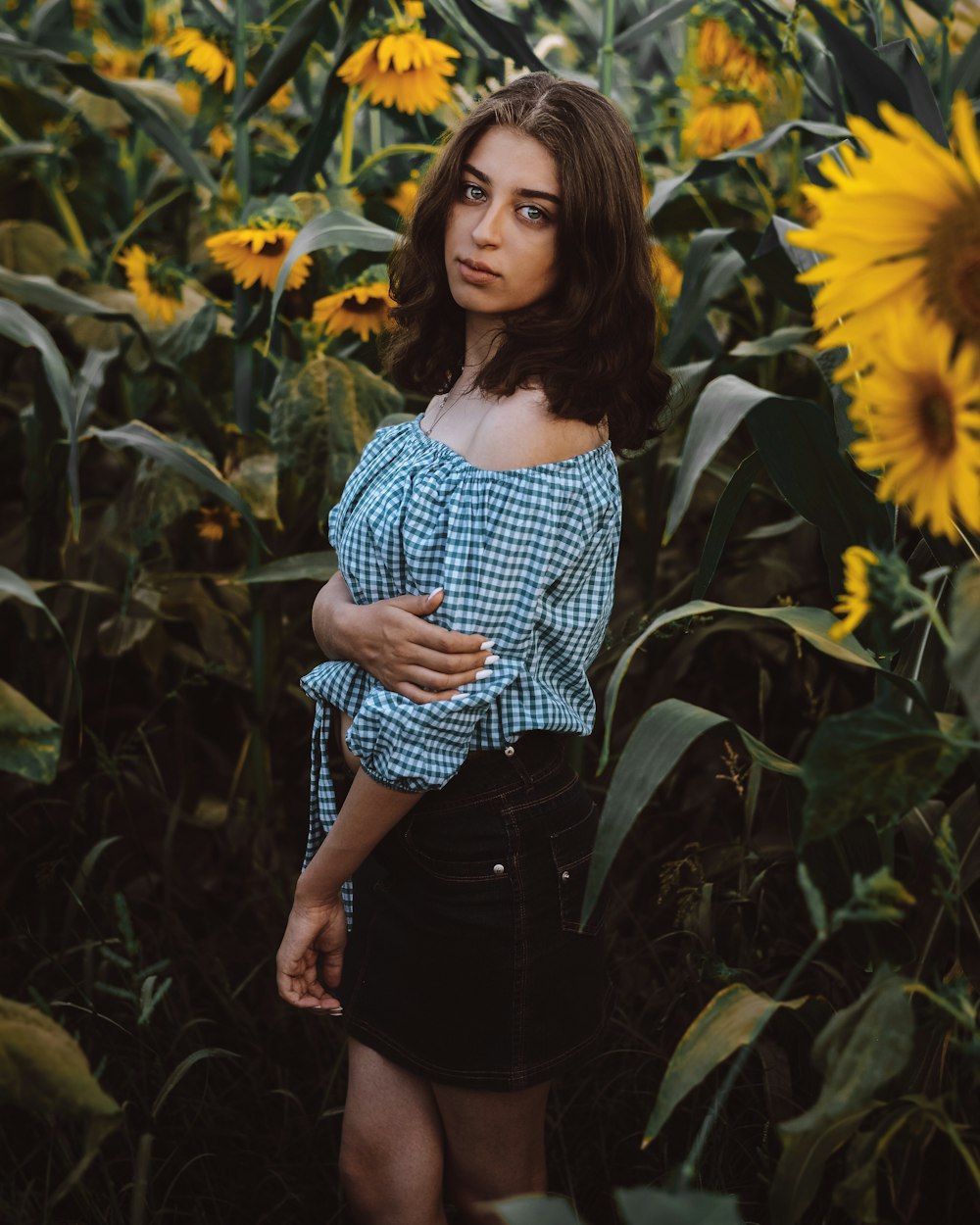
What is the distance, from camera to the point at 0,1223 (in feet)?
3.64

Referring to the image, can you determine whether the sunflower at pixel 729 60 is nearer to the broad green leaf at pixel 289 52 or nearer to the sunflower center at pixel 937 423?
the broad green leaf at pixel 289 52

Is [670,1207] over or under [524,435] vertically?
under

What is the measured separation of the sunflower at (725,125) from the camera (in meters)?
1.85

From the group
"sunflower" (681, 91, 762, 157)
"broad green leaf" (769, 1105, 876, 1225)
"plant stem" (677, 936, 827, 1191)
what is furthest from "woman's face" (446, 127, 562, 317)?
"sunflower" (681, 91, 762, 157)

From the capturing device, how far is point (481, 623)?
36.8 inches

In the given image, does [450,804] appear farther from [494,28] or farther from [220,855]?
[494,28]

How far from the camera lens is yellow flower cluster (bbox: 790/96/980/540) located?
58 cm

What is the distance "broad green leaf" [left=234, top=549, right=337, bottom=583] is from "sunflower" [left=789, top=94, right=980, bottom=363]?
92cm

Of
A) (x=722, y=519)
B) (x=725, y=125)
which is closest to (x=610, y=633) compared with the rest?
(x=722, y=519)

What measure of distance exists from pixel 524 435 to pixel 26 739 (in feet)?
1.69

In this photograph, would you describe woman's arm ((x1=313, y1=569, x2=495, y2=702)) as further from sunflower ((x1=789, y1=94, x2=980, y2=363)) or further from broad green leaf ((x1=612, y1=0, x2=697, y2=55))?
broad green leaf ((x1=612, y1=0, x2=697, y2=55))

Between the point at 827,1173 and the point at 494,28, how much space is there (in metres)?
1.33

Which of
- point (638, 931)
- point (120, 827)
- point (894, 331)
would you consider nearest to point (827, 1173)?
point (638, 931)

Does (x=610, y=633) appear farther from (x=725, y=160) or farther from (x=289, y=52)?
(x=289, y=52)
